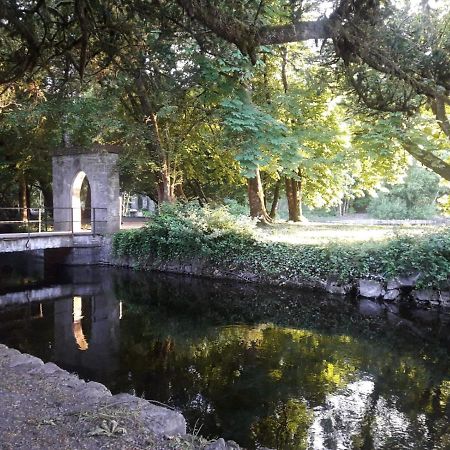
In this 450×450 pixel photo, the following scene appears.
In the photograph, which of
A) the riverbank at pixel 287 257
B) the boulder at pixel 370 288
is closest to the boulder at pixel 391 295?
the riverbank at pixel 287 257

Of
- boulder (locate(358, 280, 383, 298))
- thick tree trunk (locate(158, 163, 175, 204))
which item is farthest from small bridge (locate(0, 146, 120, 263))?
boulder (locate(358, 280, 383, 298))

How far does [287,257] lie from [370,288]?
228 centimetres

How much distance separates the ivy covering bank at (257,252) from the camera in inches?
422

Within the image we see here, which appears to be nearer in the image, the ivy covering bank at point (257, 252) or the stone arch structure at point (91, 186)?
the ivy covering bank at point (257, 252)

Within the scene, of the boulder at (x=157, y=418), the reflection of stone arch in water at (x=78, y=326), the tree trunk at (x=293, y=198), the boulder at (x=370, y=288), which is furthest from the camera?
the tree trunk at (x=293, y=198)

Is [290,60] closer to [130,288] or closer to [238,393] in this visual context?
[130,288]

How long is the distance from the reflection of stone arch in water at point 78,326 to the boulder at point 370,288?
649 cm

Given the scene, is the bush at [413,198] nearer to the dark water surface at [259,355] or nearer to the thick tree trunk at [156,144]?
the thick tree trunk at [156,144]

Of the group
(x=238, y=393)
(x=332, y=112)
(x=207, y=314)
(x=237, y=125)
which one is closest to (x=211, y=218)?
(x=237, y=125)

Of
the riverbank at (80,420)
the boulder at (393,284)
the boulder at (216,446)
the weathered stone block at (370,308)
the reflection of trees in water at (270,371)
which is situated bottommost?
the reflection of trees in water at (270,371)

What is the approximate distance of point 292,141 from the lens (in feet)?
48.3

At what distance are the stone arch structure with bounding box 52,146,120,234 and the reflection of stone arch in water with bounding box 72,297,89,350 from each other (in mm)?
5051

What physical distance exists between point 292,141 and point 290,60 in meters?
2.92

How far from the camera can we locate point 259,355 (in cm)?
732
